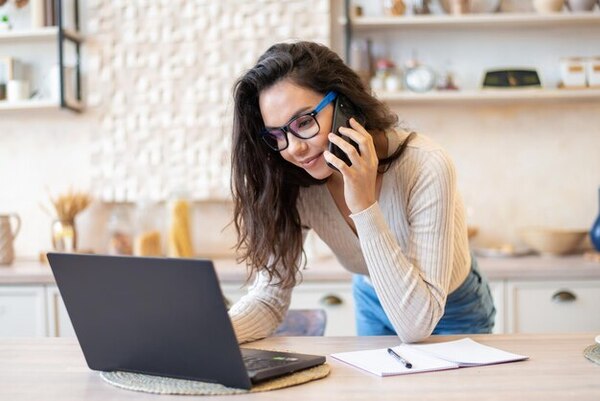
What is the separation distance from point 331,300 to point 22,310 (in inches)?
48.5

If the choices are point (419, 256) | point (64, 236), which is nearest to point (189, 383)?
point (419, 256)

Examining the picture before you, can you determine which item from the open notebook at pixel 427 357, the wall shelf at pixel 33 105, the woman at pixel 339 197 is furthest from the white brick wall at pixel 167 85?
the open notebook at pixel 427 357

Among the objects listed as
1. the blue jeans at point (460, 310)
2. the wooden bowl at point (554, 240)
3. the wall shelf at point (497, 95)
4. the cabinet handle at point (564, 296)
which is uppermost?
the wall shelf at point (497, 95)

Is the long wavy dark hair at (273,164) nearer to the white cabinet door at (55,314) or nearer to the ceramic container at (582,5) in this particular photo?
the white cabinet door at (55,314)

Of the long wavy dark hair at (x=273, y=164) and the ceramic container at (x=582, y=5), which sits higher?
the ceramic container at (x=582, y=5)

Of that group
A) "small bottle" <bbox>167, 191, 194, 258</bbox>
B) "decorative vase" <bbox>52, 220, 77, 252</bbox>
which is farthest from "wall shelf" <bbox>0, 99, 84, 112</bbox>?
"small bottle" <bbox>167, 191, 194, 258</bbox>

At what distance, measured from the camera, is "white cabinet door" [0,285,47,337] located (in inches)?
121

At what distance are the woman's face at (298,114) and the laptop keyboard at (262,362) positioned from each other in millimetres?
475

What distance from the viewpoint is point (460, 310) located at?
6.43ft

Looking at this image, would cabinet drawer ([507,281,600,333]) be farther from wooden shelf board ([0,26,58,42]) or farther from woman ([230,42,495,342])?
wooden shelf board ([0,26,58,42])

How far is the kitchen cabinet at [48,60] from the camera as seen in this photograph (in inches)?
135

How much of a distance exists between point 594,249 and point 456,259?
187 centimetres

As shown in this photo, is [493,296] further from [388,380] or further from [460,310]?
[388,380]

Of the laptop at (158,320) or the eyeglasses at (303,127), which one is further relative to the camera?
the eyeglasses at (303,127)
